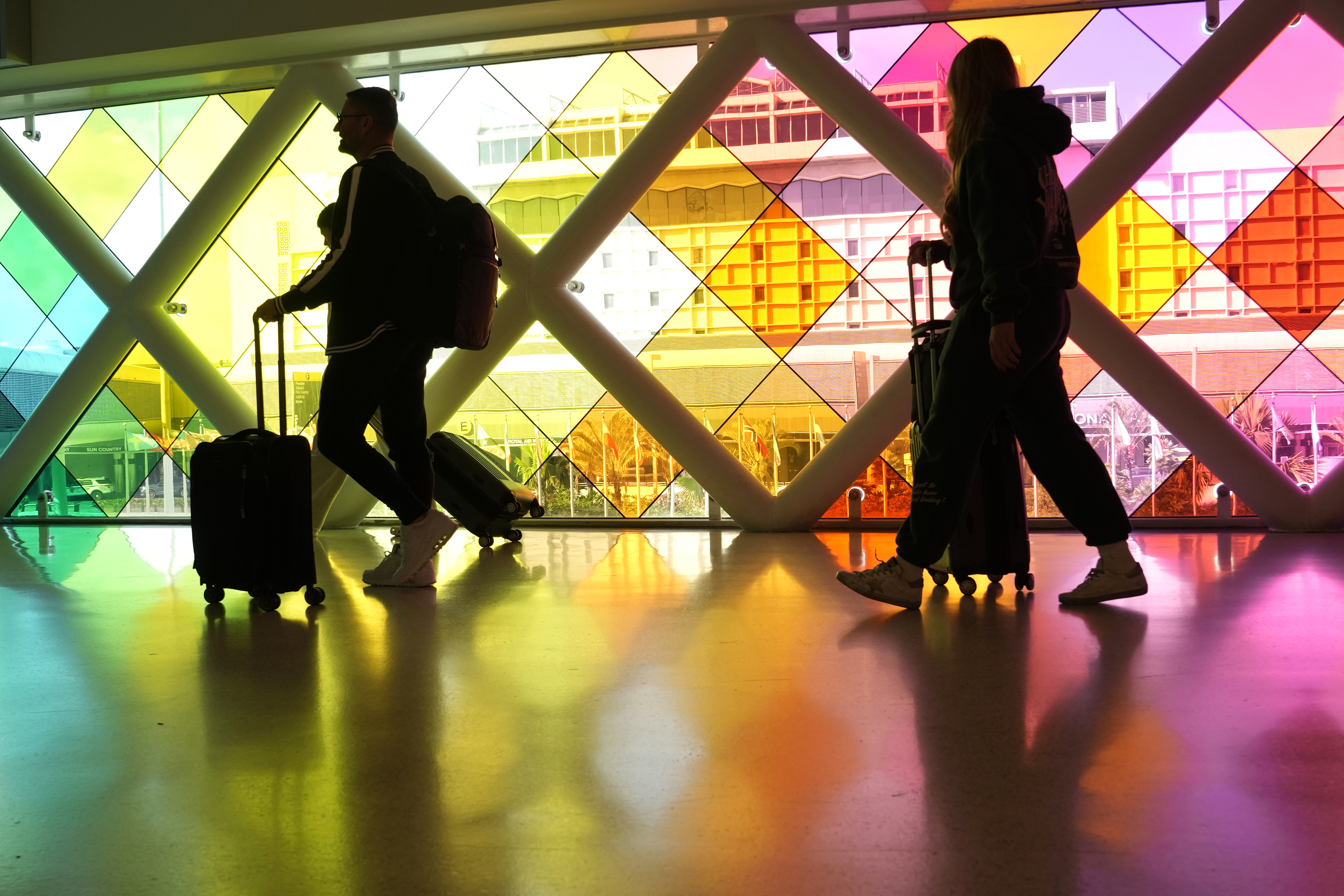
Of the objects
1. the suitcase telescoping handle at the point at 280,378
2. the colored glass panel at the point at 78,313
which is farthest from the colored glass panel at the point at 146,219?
the suitcase telescoping handle at the point at 280,378

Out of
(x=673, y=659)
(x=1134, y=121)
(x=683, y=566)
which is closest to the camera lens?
(x=673, y=659)

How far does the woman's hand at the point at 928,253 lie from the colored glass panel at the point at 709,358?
2769 mm

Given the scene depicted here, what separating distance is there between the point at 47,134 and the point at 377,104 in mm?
5533

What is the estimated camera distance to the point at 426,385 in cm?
697

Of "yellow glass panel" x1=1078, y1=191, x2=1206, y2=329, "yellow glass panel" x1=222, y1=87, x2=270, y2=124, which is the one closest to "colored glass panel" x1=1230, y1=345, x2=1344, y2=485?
"yellow glass panel" x1=1078, y1=191, x2=1206, y2=329

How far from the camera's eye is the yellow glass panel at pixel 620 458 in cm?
687

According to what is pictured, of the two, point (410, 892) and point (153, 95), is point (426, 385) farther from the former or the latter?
point (410, 892)

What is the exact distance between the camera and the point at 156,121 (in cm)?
784

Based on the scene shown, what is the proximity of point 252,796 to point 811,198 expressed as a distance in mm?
5555

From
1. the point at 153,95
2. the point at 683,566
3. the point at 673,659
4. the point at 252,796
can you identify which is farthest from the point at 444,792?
the point at 153,95

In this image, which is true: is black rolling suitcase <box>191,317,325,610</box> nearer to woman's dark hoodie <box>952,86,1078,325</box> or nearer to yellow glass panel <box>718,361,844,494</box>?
woman's dark hoodie <box>952,86,1078,325</box>

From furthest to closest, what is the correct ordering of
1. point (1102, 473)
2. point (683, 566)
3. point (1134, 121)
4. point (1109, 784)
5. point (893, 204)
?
point (893, 204) → point (1134, 121) → point (683, 566) → point (1102, 473) → point (1109, 784)

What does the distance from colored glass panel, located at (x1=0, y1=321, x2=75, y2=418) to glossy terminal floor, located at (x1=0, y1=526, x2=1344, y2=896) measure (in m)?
5.18

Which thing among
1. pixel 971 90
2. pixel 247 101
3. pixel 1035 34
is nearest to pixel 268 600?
pixel 971 90
